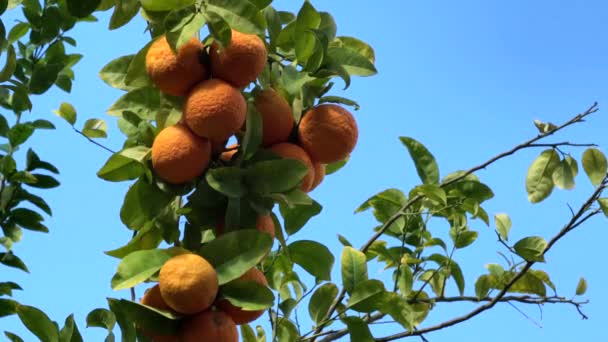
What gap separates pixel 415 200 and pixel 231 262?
2.28ft

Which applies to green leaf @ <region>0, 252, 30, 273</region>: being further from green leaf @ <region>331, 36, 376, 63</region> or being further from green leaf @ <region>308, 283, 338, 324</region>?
green leaf @ <region>331, 36, 376, 63</region>

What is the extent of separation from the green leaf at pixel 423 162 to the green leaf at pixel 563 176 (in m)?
0.25

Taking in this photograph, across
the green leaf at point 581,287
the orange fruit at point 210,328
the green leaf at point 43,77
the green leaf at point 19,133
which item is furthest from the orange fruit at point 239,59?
the green leaf at point 19,133

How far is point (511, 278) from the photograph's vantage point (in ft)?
5.29

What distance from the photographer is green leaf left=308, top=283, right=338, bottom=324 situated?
1.38m

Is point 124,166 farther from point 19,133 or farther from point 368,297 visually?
point 19,133

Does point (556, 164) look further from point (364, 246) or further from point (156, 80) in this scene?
point (156, 80)

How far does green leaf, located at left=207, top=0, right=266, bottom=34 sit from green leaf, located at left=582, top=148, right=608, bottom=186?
2.84ft

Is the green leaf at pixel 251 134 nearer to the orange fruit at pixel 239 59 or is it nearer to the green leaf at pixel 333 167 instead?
the orange fruit at pixel 239 59

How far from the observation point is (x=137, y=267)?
1.00 metres

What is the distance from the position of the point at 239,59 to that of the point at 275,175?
18 centimetres

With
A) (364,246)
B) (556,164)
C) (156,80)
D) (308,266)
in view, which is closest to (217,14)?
(156,80)

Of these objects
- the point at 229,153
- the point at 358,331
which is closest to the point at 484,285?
the point at 358,331

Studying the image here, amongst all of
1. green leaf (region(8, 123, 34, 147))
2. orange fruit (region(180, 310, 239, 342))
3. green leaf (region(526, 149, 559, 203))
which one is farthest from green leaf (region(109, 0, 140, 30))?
green leaf (region(8, 123, 34, 147))
